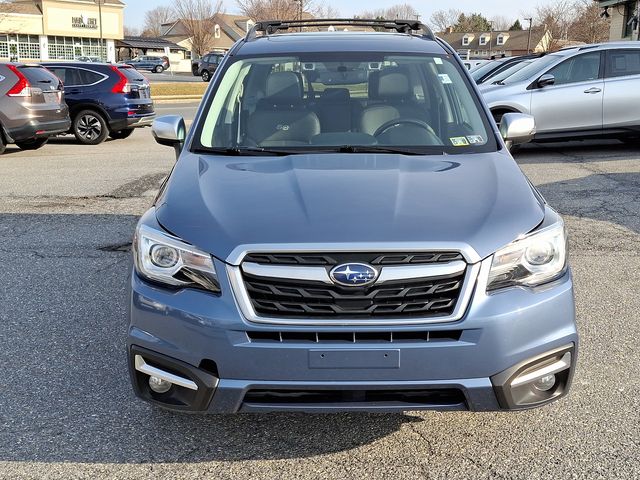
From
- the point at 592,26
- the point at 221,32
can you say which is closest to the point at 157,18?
the point at 221,32

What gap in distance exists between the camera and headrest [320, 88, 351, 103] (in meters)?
4.50

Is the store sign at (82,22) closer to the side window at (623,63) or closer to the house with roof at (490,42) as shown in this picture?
the house with roof at (490,42)

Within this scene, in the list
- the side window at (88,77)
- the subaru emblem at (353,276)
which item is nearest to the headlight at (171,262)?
the subaru emblem at (353,276)

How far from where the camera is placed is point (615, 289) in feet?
18.0

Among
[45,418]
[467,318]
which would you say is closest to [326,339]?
[467,318]

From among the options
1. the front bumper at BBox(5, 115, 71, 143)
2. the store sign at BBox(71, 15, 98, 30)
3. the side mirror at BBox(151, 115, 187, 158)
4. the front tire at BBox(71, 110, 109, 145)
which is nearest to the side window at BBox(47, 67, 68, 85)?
the front tire at BBox(71, 110, 109, 145)

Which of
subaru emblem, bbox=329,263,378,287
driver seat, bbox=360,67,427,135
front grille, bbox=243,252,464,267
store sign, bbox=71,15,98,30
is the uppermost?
store sign, bbox=71,15,98,30

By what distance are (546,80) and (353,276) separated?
10327 mm

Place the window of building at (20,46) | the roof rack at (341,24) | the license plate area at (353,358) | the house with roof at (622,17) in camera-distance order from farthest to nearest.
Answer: the window of building at (20,46) → the house with roof at (622,17) → the roof rack at (341,24) → the license plate area at (353,358)

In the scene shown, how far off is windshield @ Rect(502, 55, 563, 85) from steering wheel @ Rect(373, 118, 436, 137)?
8752mm

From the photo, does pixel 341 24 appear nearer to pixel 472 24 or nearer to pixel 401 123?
pixel 401 123

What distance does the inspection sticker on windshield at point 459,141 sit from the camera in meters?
4.09

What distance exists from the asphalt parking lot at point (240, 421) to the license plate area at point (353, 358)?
55 cm

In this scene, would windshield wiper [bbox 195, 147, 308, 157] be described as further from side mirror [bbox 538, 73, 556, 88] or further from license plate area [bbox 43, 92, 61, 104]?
license plate area [bbox 43, 92, 61, 104]
